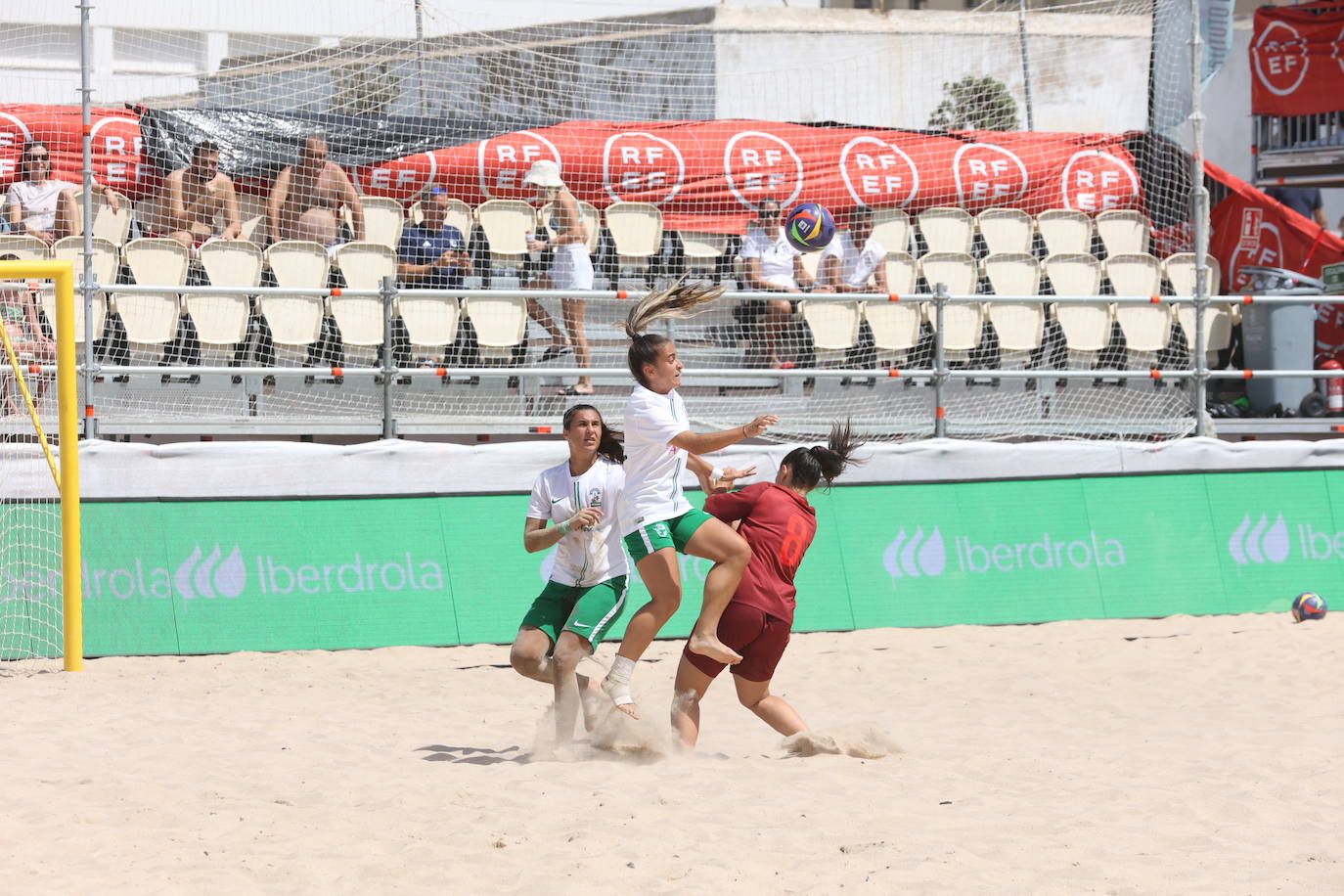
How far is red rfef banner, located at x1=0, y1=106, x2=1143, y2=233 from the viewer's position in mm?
12055

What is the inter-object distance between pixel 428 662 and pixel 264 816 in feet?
12.8

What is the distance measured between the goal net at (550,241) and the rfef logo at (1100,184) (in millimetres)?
23

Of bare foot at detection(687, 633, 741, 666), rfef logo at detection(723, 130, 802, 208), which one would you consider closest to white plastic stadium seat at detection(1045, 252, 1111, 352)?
rfef logo at detection(723, 130, 802, 208)

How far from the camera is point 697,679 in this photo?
6.27 meters

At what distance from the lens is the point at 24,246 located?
10.7 metres

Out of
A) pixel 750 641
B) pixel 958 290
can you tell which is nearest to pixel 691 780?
pixel 750 641

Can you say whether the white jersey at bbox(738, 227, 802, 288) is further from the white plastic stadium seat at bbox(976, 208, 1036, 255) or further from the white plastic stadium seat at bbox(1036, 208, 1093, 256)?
the white plastic stadium seat at bbox(1036, 208, 1093, 256)

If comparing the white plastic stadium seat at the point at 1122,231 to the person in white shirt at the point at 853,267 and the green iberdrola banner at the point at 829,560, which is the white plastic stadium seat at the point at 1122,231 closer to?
the person in white shirt at the point at 853,267

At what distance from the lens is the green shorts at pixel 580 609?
244 inches

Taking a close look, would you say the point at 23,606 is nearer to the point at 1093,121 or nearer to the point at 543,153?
the point at 543,153

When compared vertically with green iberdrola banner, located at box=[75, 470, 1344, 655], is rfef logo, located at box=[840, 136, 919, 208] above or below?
above

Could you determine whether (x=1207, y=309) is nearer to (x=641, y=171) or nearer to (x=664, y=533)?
(x=641, y=171)

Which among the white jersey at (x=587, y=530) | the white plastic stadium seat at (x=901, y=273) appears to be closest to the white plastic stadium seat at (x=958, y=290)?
the white plastic stadium seat at (x=901, y=273)

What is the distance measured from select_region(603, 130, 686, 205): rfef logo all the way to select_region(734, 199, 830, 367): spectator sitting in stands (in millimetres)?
1207
